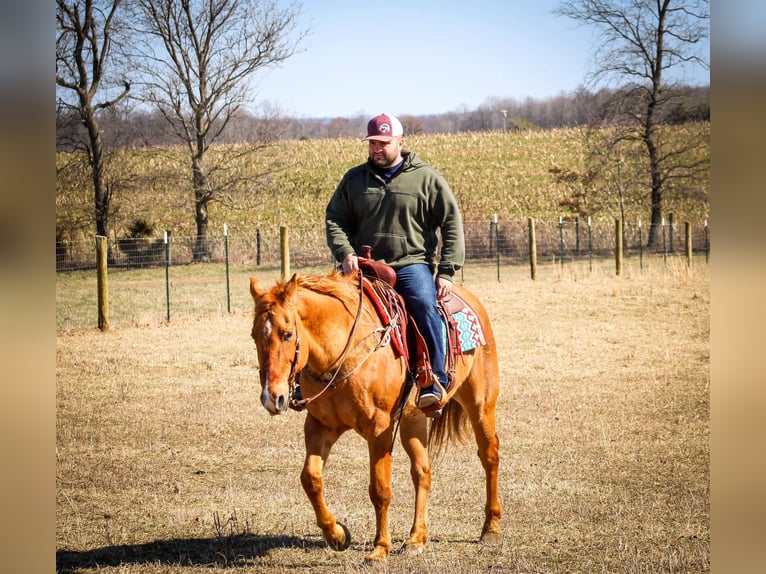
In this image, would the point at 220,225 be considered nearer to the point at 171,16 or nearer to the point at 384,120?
the point at 171,16

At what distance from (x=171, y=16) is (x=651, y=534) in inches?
945

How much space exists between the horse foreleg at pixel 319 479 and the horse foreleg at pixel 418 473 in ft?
1.65

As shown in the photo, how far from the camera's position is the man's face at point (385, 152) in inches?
211

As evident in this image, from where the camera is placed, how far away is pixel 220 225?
30.9m

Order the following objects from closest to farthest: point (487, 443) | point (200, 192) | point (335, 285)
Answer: point (335, 285), point (487, 443), point (200, 192)

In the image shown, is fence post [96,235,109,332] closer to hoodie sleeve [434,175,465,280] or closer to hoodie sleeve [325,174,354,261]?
hoodie sleeve [325,174,354,261]

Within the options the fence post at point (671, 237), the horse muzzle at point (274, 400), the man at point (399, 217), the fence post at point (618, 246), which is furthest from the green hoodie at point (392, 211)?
the fence post at point (671, 237)

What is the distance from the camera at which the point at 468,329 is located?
5906 millimetres

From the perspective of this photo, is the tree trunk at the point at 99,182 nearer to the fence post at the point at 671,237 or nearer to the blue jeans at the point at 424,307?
the fence post at the point at 671,237

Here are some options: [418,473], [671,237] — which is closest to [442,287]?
[418,473]

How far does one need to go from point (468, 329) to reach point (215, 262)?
16.6 metres

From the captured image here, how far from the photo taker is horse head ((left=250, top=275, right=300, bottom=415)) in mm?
4230

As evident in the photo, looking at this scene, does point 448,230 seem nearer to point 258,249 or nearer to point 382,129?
point 382,129
